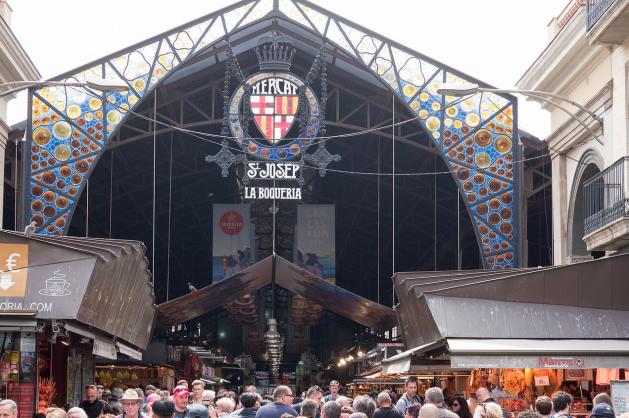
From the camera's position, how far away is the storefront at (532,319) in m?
19.2

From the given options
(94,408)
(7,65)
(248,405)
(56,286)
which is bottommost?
(94,408)

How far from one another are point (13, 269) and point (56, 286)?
23.7 inches

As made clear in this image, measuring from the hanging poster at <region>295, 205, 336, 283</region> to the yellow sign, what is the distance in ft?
69.3

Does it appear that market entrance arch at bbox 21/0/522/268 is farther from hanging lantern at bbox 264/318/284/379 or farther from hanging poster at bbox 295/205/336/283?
hanging lantern at bbox 264/318/284/379

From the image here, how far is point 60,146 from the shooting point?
3066 centimetres

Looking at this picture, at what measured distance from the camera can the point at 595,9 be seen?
21891 millimetres

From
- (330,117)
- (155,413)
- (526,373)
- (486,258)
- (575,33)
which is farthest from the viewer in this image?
(330,117)

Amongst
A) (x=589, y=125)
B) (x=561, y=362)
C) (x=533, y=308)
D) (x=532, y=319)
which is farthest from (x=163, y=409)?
(x=589, y=125)

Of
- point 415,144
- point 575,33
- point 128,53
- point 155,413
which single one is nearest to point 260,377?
point 415,144

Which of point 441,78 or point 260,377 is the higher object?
point 441,78

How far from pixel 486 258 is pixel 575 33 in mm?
6143

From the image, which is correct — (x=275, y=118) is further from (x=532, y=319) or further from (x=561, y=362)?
(x=561, y=362)

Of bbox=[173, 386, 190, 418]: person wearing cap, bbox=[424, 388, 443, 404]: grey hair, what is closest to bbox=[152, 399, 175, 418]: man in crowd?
bbox=[173, 386, 190, 418]: person wearing cap

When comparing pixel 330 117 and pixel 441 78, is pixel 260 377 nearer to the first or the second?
pixel 330 117
